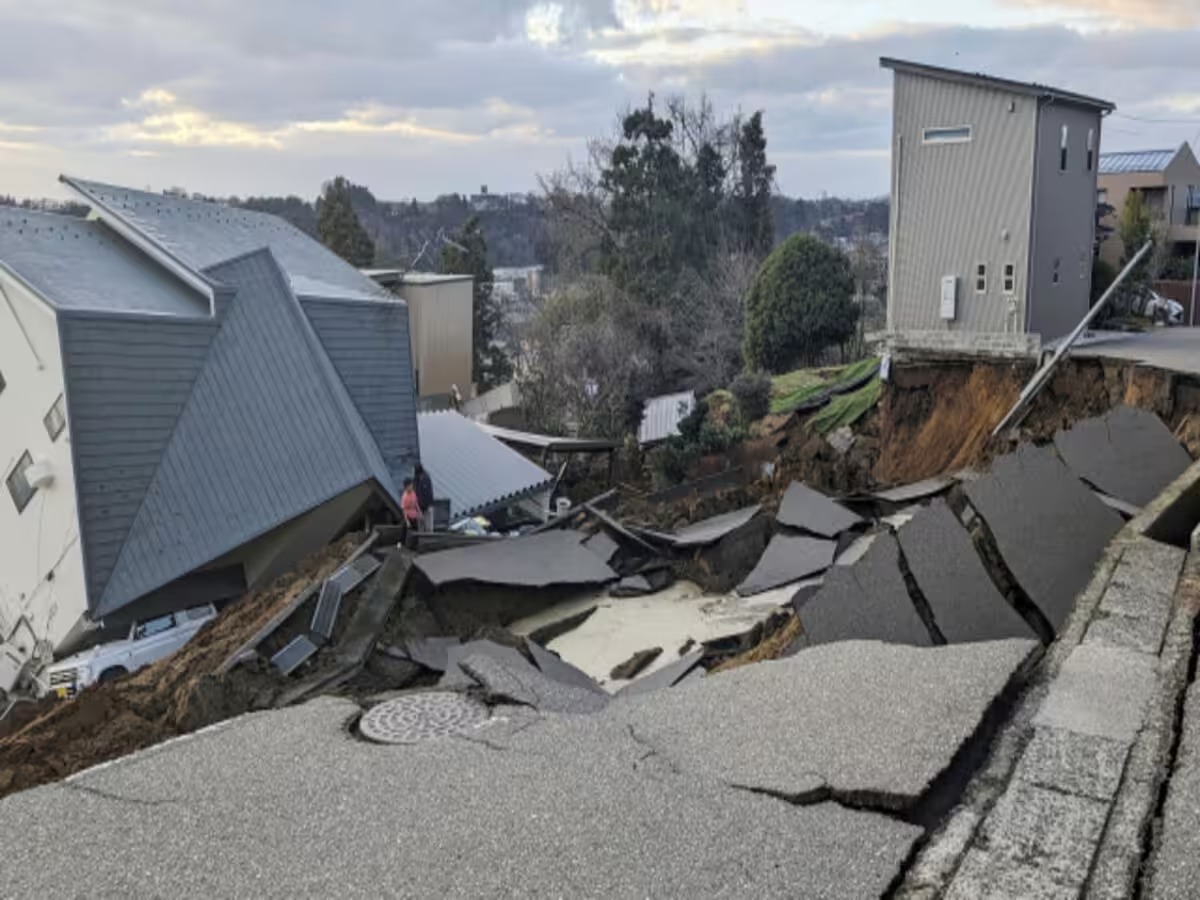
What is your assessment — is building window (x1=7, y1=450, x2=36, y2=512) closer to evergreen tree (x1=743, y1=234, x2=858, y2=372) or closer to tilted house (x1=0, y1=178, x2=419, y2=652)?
tilted house (x1=0, y1=178, x2=419, y2=652)

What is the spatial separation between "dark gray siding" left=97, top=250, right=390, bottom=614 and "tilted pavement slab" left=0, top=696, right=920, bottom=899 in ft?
32.2

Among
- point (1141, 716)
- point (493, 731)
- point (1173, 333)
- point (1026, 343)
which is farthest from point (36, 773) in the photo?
point (1173, 333)

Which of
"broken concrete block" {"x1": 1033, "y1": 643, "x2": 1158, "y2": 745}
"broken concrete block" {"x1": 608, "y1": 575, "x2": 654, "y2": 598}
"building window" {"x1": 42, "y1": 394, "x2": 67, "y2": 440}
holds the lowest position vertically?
"broken concrete block" {"x1": 608, "y1": 575, "x2": 654, "y2": 598}

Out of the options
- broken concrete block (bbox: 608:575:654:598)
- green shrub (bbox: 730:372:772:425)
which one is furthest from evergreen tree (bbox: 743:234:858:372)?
broken concrete block (bbox: 608:575:654:598)

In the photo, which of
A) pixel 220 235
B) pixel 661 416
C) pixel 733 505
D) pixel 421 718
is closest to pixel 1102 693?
pixel 421 718

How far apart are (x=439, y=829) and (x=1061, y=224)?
704 inches

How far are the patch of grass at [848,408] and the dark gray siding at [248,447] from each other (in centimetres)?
904

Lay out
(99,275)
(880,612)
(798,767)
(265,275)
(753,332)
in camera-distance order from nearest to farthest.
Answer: (798,767), (880,612), (99,275), (265,275), (753,332)

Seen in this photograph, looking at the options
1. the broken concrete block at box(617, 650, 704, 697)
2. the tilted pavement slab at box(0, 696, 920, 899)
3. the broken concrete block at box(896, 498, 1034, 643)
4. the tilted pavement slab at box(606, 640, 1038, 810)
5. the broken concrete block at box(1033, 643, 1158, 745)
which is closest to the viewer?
the tilted pavement slab at box(0, 696, 920, 899)

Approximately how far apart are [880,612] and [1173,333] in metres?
17.0

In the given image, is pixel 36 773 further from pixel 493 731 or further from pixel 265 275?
pixel 265 275

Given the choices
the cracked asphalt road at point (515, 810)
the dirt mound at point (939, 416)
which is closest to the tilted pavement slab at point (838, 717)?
the cracked asphalt road at point (515, 810)

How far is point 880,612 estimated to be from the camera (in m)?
7.00

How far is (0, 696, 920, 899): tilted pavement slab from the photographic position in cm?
406
